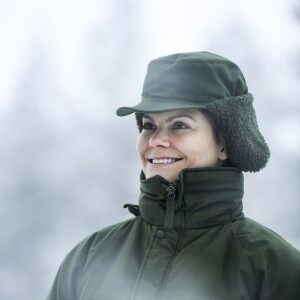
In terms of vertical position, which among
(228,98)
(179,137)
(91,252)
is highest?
(228,98)

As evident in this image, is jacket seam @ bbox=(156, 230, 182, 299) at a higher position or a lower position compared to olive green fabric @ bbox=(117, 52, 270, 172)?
lower

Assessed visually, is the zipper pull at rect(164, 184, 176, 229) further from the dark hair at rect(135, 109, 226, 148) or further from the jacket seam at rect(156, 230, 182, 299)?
the dark hair at rect(135, 109, 226, 148)

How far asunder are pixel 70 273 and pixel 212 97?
3.07ft

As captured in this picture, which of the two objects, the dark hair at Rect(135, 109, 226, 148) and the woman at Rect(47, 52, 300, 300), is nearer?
the woman at Rect(47, 52, 300, 300)

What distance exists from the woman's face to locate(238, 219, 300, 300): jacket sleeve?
331 mm

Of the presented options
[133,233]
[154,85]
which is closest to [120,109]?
[154,85]

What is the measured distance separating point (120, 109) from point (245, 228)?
2.23 feet

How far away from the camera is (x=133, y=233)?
2.27 meters

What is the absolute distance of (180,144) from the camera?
6.98 feet

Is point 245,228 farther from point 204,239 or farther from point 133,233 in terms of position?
point 133,233

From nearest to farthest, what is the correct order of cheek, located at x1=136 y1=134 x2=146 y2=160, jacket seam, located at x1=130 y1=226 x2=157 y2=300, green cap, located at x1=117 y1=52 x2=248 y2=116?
jacket seam, located at x1=130 y1=226 x2=157 y2=300 → green cap, located at x1=117 y1=52 x2=248 y2=116 → cheek, located at x1=136 y1=134 x2=146 y2=160

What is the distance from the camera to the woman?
197cm

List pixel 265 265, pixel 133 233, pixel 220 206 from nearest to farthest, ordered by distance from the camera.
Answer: pixel 265 265 < pixel 220 206 < pixel 133 233

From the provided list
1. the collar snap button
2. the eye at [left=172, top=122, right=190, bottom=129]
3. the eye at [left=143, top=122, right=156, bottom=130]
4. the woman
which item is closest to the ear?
the woman
